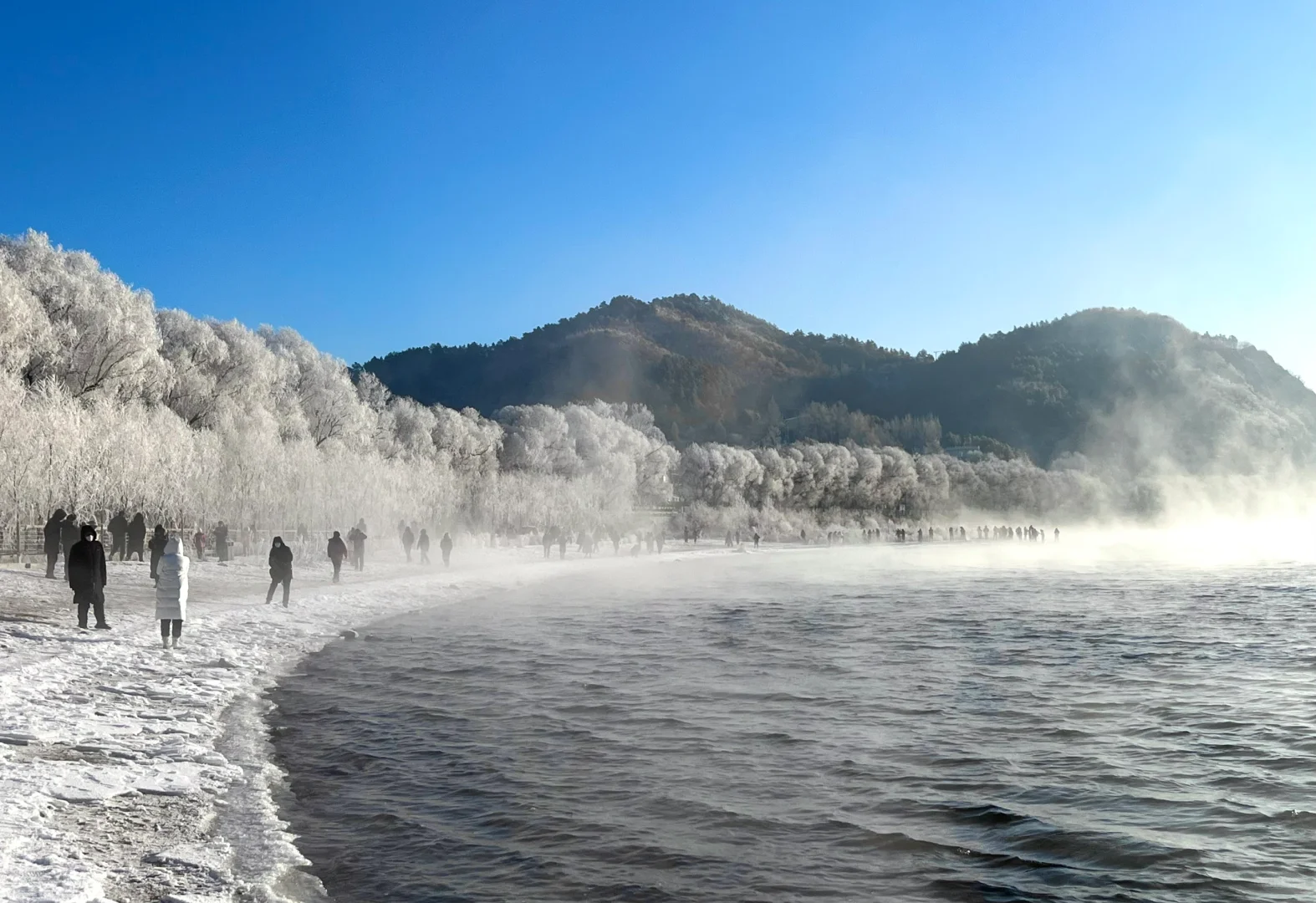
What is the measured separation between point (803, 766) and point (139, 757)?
727 centimetres

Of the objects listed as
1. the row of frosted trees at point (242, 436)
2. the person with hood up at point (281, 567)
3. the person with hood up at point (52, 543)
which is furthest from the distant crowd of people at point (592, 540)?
the person with hood up at point (281, 567)

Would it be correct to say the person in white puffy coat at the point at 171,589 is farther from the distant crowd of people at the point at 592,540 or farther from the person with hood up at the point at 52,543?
the distant crowd of people at the point at 592,540

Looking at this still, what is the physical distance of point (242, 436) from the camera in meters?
58.3

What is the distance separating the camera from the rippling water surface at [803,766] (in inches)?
344

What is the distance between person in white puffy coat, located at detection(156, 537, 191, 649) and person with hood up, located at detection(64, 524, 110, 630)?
115 centimetres

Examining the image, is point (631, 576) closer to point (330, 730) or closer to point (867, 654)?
point (867, 654)

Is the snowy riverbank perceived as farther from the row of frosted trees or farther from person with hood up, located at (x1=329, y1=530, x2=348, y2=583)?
the row of frosted trees

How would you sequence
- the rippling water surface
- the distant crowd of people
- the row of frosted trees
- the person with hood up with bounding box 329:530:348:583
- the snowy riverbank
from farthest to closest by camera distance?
the distant crowd of people, the row of frosted trees, the person with hood up with bounding box 329:530:348:583, the rippling water surface, the snowy riverbank

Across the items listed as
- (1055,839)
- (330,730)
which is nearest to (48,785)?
(330,730)

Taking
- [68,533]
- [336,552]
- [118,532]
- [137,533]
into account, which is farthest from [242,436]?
[68,533]

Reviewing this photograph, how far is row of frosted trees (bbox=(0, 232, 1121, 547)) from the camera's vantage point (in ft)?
144

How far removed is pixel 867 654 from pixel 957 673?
300 cm

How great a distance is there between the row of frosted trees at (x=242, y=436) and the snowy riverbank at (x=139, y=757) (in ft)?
67.0

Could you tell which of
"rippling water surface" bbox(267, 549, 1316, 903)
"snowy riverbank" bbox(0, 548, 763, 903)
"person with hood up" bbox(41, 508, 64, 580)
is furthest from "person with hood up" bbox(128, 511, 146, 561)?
"rippling water surface" bbox(267, 549, 1316, 903)
